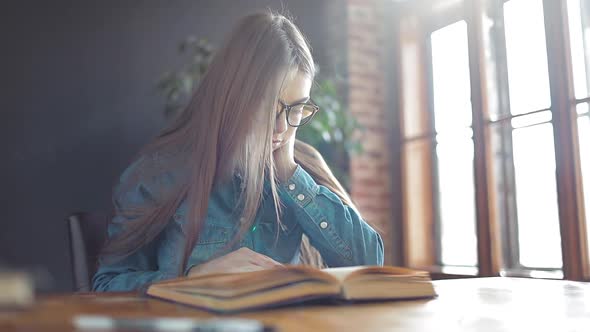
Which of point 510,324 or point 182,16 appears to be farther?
point 182,16

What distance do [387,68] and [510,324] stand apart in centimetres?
350

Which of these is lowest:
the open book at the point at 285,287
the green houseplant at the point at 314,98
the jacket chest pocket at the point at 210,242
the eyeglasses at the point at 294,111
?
the open book at the point at 285,287

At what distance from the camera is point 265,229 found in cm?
138

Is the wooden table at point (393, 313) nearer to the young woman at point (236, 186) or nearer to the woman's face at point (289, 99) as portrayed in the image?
the young woman at point (236, 186)

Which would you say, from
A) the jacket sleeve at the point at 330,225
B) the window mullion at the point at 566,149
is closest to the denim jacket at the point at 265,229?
the jacket sleeve at the point at 330,225

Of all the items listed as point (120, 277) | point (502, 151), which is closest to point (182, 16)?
point (502, 151)

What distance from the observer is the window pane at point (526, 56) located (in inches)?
117

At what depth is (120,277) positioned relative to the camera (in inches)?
45.0

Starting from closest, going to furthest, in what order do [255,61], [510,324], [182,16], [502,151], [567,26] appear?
[510,324] → [255,61] → [567,26] → [502,151] → [182,16]

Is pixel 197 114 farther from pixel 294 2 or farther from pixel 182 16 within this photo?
pixel 294 2

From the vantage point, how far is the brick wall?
153 inches

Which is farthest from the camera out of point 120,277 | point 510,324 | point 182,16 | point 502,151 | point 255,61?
point 182,16

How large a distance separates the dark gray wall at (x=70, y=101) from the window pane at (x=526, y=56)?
4.82 ft

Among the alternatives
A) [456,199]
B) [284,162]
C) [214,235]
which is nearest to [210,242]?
[214,235]
